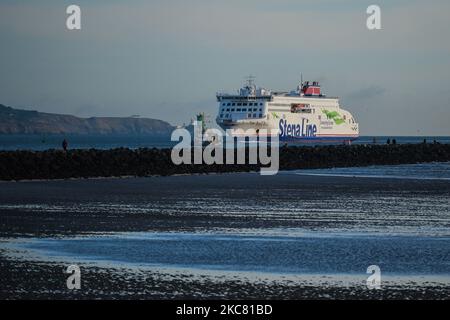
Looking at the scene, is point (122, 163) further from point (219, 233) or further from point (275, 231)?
point (219, 233)

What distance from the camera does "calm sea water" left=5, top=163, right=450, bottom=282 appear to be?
1778 cm

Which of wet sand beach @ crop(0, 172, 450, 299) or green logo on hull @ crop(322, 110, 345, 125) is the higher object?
wet sand beach @ crop(0, 172, 450, 299)

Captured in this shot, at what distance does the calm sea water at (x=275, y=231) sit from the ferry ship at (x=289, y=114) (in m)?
80.0

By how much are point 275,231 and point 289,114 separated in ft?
333

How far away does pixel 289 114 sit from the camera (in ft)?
406

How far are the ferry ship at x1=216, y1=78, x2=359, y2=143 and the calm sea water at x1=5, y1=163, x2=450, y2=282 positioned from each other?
3151 inches

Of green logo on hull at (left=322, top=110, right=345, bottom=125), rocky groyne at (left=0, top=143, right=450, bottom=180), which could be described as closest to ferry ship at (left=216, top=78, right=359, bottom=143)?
green logo on hull at (left=322, top=110, right=345, bottom=125)

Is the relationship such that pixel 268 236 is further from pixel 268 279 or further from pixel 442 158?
pixel 442 158

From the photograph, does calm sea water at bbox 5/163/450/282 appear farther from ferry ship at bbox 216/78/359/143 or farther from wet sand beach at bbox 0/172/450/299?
ferry ship at bbox 216/78/359/143

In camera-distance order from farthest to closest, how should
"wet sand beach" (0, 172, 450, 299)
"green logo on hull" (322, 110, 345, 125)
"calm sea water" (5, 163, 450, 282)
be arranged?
1. "green logo on hull" (322, 110, 345, 125)
2. "calm sea water" (5, 163, 450, 282)
3. "wet sand beach" (0, 172, 450, 299)
